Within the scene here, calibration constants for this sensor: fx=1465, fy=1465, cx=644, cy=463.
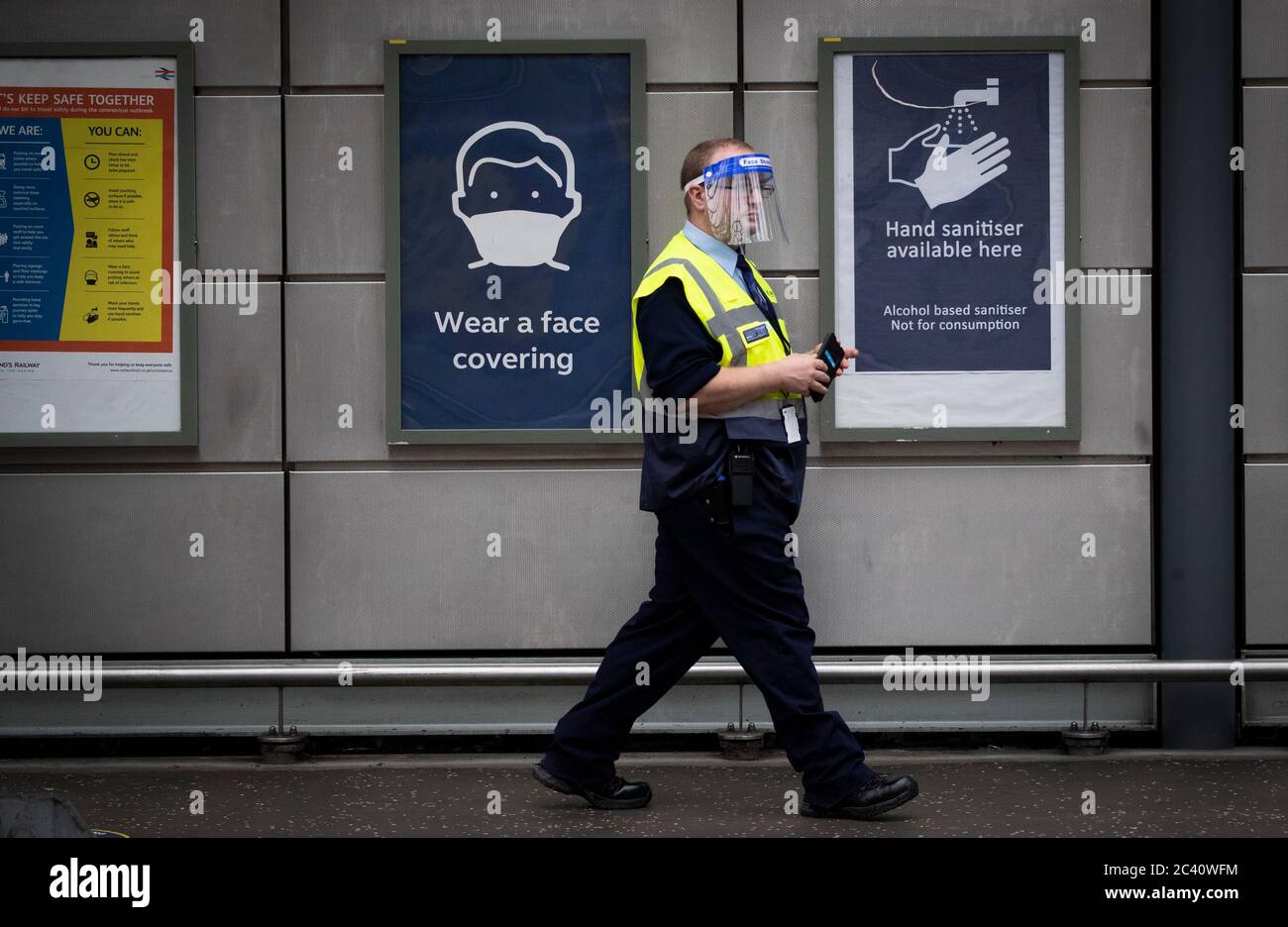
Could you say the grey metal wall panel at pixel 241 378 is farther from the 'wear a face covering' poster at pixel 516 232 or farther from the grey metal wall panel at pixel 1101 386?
the grey metal wall panel at pixel 1101 386

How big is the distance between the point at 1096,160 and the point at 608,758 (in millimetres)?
3007

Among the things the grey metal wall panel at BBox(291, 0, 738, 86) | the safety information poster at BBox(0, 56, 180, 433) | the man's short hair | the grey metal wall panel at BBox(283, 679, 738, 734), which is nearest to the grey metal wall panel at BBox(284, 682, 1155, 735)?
the grey metal wall panel at BBox(283, 679, 738, 734)

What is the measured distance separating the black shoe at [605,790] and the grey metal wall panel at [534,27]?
2.68 metres

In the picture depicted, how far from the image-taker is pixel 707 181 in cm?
461

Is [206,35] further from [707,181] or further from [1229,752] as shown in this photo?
[1229,752]

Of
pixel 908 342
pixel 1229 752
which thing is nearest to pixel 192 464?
pixel 908 342

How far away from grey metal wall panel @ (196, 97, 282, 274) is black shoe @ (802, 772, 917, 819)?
3.01m

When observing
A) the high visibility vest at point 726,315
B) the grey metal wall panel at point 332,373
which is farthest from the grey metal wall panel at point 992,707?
the grey metal wall panel at point 332,373

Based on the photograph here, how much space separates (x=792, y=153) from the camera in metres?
5.70

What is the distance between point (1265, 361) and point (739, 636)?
258 cm

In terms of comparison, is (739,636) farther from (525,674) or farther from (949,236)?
(949,236)

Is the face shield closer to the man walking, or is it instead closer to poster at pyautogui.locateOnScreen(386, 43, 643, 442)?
the man walking

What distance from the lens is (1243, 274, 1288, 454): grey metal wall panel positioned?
5.68m
